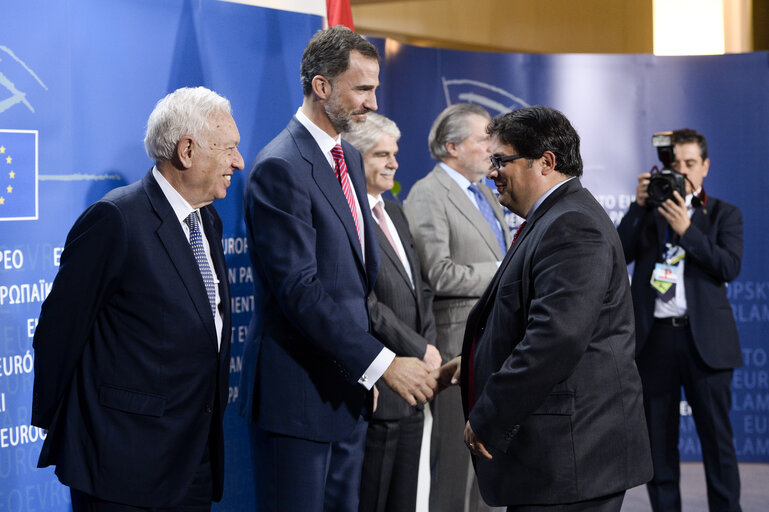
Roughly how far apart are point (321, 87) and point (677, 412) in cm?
262

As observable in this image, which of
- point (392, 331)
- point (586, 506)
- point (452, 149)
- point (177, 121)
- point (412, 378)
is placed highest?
point (452, 149)

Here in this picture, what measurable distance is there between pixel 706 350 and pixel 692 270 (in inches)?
15.2

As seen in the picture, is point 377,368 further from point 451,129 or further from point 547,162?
point 451,129

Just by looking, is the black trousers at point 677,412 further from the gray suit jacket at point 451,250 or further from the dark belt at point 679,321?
the gray suit jacket at point 451,250

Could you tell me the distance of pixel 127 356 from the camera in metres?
2.34

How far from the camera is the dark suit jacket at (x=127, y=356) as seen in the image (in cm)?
227

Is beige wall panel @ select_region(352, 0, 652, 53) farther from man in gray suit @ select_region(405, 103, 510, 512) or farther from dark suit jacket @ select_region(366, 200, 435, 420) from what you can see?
dark suit jacket @ select_region(366, 200, 435, 420)

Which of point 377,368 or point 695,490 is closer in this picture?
point 377,368

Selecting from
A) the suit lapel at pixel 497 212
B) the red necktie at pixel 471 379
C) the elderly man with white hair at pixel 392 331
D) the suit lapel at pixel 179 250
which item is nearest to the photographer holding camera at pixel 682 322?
the suit lapel at pixel 497 212

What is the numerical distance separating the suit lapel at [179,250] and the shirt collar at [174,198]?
21mm

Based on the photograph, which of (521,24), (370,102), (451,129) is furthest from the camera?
(521,24)

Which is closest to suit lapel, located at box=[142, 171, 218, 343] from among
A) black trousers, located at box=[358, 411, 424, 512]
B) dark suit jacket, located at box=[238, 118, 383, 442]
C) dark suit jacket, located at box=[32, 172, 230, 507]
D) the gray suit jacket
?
dark suit jacket, located at box=[32, 172, 230, 507]

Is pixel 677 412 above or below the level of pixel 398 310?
below

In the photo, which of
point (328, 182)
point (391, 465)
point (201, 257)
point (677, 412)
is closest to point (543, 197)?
point (328, 182)
